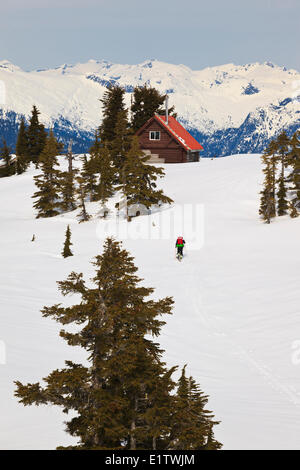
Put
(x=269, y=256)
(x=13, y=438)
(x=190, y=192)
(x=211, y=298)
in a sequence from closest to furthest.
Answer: (x=13, y=438) < (x=211, y=298) < (x=269, y=256) < (x=190, y=192)

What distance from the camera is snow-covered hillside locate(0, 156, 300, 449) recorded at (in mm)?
8094

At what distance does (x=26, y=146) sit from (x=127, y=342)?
222 feet

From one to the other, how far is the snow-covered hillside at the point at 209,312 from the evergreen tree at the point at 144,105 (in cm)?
3041

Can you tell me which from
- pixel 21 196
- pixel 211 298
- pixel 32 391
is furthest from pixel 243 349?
pixel 21 196

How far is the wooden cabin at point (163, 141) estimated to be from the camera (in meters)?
58.6

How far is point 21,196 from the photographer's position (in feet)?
167

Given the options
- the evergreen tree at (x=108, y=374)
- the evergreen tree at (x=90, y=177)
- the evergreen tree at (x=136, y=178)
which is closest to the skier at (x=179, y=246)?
the evergreen tree at (x=136, y=178)

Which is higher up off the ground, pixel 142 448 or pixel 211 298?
pixel 211 298

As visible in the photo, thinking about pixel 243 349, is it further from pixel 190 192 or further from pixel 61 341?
pixel 190 192

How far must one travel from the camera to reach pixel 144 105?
63.0m

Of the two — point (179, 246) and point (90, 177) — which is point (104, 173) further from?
point (179, 246)

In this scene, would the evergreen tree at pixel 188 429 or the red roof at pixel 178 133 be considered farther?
the red roof at pixel 178 133

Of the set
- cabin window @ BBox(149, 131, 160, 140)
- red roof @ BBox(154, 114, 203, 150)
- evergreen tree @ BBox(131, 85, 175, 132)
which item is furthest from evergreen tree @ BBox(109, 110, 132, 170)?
evergreen tree @ BBox(131, 85, 175, 132)

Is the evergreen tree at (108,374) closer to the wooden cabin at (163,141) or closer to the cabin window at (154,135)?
the wooden cabin at (163,141)
